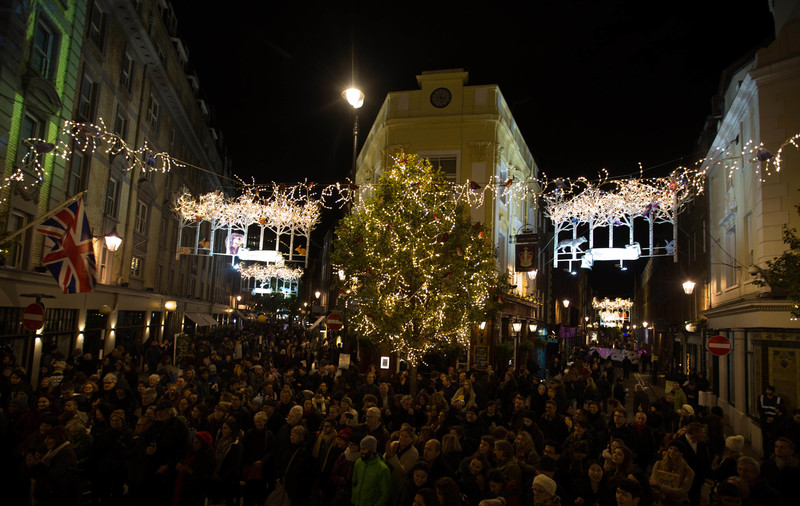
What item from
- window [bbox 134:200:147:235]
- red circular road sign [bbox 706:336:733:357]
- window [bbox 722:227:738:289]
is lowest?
red circular road sign [bbox 706:336:733:357]

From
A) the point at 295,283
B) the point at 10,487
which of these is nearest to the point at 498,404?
the point at 10,487

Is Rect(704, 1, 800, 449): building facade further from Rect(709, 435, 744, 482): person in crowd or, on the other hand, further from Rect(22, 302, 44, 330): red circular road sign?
Rect(22, 302, 44, 330): red circular road sign

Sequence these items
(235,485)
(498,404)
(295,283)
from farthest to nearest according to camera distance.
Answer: (295,283)
(498,404)
(235,485)

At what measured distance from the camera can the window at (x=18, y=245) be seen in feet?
55.0

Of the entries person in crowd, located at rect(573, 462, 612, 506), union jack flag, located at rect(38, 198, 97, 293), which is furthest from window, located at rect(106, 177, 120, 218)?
person in crowd, located at rect(573, 462, 612, 506)

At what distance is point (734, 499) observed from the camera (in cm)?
564

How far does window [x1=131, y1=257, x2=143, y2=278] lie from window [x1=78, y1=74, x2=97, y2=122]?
9411mm

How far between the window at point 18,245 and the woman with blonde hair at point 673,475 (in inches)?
684

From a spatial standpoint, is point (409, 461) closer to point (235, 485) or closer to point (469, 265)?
point (235, 485)

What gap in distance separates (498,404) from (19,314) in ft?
A: 49.2

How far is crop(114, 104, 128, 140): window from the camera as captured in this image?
24470 millimetres

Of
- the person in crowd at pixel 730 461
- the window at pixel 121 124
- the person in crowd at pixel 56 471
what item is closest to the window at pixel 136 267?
the window at pixel 121 124

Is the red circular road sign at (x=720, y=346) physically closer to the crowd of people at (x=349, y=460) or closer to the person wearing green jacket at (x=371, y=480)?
the crowd of people at (x=349, y=460)

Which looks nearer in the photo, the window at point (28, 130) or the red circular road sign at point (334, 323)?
the window at point (28, 130)
